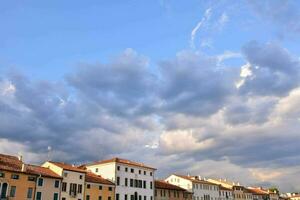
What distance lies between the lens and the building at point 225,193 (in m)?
117

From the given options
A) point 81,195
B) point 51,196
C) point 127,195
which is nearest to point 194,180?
point 127,195

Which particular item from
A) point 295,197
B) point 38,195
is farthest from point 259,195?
point 38,195

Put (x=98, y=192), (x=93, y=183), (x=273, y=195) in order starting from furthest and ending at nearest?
(x=273, y=195)
(x=98, y=192)
(x=93, y=183)

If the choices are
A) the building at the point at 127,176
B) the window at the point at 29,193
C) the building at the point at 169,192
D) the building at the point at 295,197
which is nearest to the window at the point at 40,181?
the window at the point at 29,193

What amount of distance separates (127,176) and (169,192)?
16.8m

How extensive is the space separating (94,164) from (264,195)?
308 ft

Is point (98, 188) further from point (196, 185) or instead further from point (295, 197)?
point (295, 197)

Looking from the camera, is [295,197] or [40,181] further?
[295,197]

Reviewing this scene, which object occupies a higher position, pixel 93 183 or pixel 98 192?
pixel 93 183

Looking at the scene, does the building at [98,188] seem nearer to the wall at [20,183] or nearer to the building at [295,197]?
the wall at [20,183]

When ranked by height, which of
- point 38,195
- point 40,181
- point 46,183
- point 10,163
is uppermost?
point 10,163

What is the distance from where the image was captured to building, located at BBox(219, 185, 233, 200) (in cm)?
11719

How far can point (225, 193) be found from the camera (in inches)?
4724

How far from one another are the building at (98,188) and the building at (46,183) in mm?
7296
